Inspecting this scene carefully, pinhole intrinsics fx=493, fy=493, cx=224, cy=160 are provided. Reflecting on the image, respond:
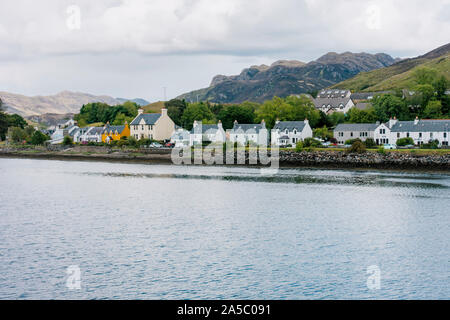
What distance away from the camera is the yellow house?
112 meters

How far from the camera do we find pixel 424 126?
258 ft

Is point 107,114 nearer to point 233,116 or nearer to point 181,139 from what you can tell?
point 233,116

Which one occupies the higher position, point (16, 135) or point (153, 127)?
point (153, 127)

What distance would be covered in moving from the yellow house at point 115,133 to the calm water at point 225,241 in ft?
199

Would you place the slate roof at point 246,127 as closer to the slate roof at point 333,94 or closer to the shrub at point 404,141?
the shrub at point 404,141

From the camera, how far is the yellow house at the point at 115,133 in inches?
4402

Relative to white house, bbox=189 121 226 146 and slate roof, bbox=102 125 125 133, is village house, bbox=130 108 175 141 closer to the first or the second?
slate roof, bbox=102 125 125 133

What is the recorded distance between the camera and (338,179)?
57281mm

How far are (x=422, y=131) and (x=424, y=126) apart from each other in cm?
89

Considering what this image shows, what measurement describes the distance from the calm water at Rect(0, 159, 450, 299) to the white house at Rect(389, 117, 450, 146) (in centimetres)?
2889

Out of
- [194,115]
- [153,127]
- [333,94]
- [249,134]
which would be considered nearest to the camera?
[249,134]

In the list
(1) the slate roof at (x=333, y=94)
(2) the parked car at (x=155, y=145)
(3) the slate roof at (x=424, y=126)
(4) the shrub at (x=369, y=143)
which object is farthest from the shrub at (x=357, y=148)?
(1) the slate roof at (x=333, y=94)

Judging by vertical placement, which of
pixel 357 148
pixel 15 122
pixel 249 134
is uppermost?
pixel 15 122

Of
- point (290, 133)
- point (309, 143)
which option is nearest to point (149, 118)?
point (290, 133)
